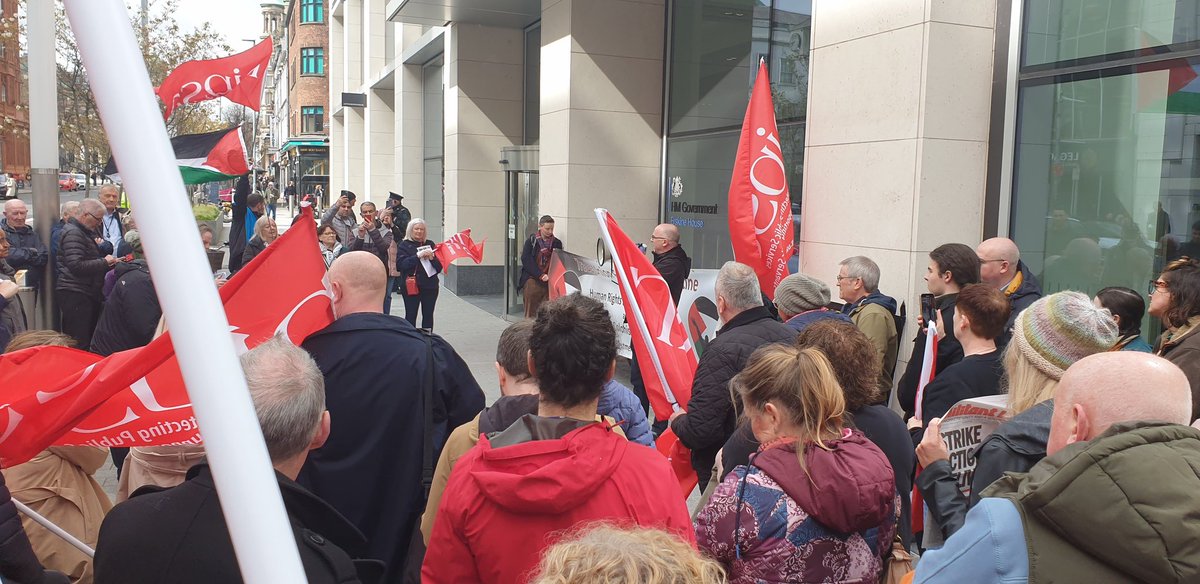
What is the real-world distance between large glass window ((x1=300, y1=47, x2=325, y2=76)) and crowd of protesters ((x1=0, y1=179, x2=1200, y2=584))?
7220 cm

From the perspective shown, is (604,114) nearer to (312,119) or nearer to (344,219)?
(344,219)

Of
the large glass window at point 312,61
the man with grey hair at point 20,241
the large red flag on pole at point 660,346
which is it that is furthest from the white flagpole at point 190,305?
the large glass window at point 312,61

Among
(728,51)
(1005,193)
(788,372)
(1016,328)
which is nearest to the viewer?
(788,372)

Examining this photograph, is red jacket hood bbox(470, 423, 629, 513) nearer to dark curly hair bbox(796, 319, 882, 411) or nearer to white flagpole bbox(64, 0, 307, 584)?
white flagpole bbox(64, 0, 307, 584)

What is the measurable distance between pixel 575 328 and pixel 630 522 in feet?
1.90

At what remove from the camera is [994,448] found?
262cm

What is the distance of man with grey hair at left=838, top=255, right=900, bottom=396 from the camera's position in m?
5.36

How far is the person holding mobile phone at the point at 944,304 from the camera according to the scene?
493cm

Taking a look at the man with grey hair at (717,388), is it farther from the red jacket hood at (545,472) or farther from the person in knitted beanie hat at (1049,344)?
the red jacket hood at (545,472)

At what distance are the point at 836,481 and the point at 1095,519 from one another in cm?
92

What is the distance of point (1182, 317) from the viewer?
4.15 m

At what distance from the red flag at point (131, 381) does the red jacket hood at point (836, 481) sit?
1.84 meters

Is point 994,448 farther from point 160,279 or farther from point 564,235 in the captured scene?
point 564,235

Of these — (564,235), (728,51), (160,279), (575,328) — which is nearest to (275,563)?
(160,279)
